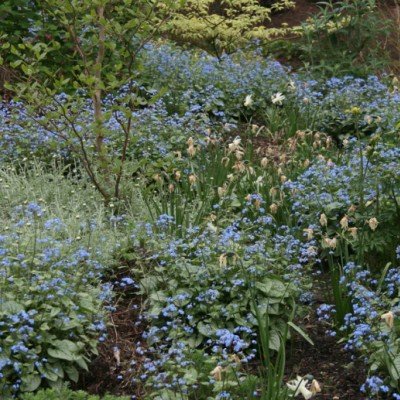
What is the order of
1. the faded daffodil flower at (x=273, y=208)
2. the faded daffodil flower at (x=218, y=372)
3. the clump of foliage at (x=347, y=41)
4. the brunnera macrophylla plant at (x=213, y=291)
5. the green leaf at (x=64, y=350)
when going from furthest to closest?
1. the clump of foliage at (x=347, y=41)
2. the faded daffodil flower at (x=273, y=208)
3. the brunnera macrophylla plant at (x=213, y=291)
4. the green leaf at (x=64, y=350)
5. the faded daffodil flower at (x=218, y=372)

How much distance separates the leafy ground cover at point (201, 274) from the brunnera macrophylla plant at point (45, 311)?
10mm

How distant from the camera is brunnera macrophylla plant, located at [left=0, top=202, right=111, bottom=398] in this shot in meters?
3.54

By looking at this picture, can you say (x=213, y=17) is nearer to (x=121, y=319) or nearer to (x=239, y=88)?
(x=239, y=88)

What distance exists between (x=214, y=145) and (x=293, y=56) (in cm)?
504

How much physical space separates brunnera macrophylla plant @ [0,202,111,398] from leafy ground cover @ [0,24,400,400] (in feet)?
0.03

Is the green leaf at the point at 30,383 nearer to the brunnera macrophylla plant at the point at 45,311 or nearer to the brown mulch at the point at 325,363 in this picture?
the brunnera macrophylla plant at the point at 45,311

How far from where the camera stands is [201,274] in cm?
421

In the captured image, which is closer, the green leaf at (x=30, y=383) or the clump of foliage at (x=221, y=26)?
the green leaf at (x=30, y=383)

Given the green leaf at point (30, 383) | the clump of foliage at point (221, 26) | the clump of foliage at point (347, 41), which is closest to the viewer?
the green leaf at point (30, 383)

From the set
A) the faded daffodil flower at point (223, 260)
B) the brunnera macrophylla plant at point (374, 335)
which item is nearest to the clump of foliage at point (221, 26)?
the faded daffodil flower at point (223, 260)

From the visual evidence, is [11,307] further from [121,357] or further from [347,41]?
[347,41]

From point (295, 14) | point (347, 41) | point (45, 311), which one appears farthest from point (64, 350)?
point (295, 14)

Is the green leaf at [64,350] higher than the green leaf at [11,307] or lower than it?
lower

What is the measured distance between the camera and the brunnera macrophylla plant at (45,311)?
3.54m
